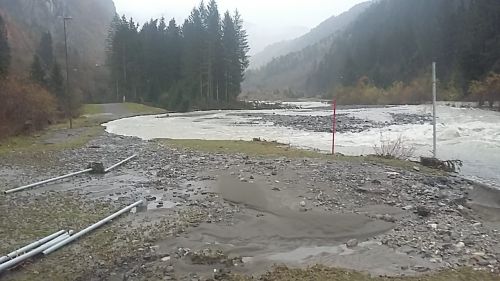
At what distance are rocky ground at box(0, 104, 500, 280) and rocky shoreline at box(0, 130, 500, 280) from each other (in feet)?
0.10

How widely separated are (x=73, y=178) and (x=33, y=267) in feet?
25.3

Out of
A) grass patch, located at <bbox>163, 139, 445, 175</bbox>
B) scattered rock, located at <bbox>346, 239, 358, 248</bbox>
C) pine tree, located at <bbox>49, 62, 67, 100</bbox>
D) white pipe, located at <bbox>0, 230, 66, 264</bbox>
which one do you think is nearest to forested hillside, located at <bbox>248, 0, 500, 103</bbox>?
grass patch, located at <bbox>163, 139, 445, 175</bbox>

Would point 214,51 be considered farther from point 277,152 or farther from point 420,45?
point 420,45

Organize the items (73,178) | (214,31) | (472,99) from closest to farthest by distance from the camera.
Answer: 1. (73,178)
2. (472,99)
3. (214,31)

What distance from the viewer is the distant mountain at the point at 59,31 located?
113625mm

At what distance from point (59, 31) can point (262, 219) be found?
167648 millimetres

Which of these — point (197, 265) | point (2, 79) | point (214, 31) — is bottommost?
point (197, 265)

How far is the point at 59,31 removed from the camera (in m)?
159

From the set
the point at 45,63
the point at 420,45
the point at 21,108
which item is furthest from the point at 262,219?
the point at 420,45

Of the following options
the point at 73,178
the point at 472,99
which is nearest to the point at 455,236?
the point at 73,178

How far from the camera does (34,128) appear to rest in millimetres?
30594

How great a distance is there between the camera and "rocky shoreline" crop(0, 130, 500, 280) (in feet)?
22.9

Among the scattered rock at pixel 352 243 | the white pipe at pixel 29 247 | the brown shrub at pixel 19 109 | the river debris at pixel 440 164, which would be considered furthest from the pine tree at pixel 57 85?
the scattered rock at pixel 352 243

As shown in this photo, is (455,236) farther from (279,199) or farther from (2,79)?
(2,79)
